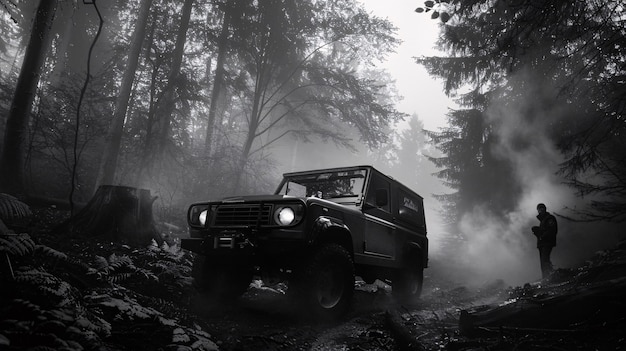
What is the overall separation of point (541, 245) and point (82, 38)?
22747 mm

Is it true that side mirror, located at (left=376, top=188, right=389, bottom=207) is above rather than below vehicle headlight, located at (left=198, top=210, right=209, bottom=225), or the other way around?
above

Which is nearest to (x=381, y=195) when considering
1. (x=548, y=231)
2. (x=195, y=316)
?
(x=195, y=316)

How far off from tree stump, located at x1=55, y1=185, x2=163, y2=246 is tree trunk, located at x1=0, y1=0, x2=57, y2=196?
3119mm

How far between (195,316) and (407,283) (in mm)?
4487

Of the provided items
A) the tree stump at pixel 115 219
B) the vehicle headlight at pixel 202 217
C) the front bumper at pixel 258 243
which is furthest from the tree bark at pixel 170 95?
the front bumper at pixel 258 243

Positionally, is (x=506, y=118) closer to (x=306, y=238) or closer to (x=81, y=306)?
(x=306, y=238)

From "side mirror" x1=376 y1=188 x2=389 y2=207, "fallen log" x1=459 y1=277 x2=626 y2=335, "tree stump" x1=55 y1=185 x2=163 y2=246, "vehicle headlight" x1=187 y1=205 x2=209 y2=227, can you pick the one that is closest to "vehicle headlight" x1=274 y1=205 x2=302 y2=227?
"vehicle headlight" x1=187 y1=205 x2=209 y2=227

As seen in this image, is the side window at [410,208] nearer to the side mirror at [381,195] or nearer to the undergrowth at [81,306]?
the side mirror at [381,195]

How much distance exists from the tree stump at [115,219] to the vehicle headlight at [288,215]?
12.3 ft

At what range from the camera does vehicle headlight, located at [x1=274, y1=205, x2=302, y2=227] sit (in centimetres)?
405

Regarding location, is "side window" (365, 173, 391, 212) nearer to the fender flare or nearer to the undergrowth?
the fender flare

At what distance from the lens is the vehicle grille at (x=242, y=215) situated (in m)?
4.18

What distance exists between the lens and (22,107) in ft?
27.5

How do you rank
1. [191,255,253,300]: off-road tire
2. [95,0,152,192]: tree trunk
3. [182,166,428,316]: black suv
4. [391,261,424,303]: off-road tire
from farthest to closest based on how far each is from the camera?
[95,0,152,192]: tree trunk < [391,261,424,303]: off-road tire < [191,255,253,300]: off-road tire < [182,166,428,316]: black suv
